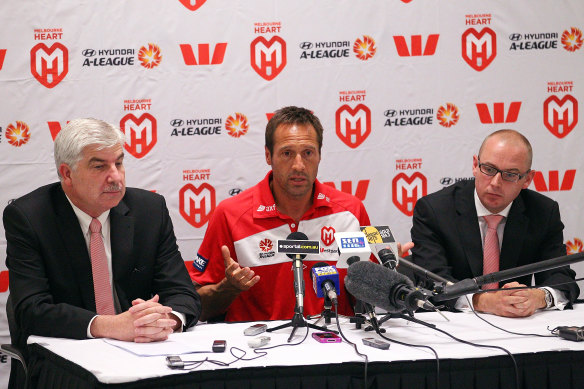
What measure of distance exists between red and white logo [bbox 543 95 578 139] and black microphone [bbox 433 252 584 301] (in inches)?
102

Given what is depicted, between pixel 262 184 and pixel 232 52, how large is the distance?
1192 millimetres

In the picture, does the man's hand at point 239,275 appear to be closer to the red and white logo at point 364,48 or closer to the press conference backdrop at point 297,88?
the press conference backdrop at point 297,88

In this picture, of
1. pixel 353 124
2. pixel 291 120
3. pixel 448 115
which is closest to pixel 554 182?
pixel 448 115

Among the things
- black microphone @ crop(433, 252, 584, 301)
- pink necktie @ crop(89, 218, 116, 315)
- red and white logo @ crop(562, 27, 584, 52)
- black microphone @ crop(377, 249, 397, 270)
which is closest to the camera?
black microphone @ crop(433, 252, 584, 301)

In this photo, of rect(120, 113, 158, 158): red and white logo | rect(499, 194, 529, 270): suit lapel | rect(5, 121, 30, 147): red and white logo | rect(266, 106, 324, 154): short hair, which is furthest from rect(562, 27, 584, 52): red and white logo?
rect(5, 121, 30, 147): red and white logo

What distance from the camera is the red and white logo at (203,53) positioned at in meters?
4.19

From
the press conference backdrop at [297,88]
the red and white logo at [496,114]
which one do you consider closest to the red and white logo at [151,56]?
the press conference backdrop at [297,88]

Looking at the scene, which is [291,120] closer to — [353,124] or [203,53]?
[353,124]

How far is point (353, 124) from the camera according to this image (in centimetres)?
428

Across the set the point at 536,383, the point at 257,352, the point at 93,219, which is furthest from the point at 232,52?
the point at 536,383

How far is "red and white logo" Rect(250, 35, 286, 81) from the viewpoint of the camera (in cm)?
421

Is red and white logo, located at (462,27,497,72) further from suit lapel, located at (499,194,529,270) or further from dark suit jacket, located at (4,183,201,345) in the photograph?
→ dark suit jacket, located at (4,183,201,345)

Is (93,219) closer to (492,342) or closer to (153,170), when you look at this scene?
(153,170)

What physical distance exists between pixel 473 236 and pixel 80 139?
214 centimetres
